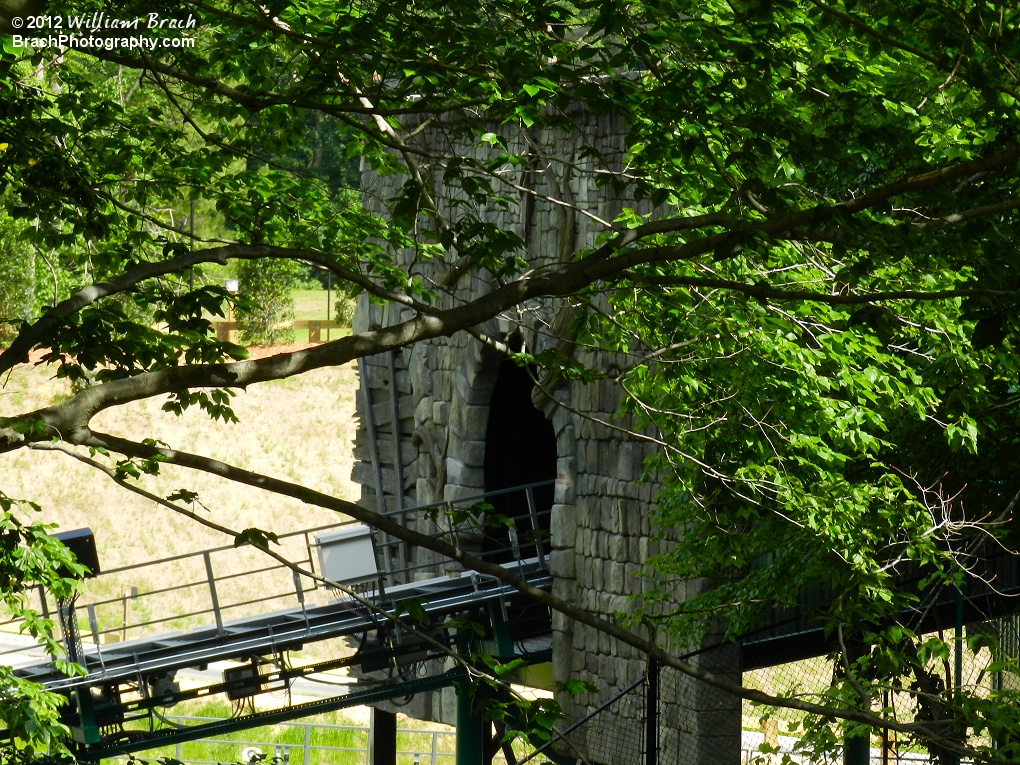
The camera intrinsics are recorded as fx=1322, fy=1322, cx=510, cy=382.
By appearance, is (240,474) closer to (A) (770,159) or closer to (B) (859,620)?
(A) (770,159)

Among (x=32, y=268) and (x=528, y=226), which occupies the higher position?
(x=32, y=268)

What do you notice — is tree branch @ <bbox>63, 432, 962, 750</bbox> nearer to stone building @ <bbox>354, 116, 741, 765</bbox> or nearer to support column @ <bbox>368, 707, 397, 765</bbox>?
stone building @ <bbox>354, 116, 741, 765</bbox>

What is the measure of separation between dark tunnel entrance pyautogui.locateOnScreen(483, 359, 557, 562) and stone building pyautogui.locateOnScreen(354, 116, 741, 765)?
2 cm

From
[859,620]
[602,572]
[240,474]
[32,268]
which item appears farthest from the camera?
[32,268]

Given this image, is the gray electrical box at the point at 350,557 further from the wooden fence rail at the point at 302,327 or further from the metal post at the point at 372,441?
the wooden fence rail at the point at 302,327

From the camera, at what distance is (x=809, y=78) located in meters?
5.36

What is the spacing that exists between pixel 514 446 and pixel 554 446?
72 centimetres

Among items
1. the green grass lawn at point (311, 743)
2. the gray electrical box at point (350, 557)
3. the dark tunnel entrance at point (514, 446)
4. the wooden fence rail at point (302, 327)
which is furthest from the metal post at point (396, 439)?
the wooden fence rail at point (302, 327)

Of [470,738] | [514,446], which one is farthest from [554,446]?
[470,738]

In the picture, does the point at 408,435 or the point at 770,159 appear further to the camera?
the point at 408,435

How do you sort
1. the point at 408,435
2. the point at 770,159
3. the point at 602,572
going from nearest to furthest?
the point at 770,159 → the point at 602,572 → the point at 408,435

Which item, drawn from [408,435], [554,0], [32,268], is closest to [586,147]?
[554,0]

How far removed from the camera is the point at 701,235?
6320 millimetres

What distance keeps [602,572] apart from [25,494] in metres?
20.1
